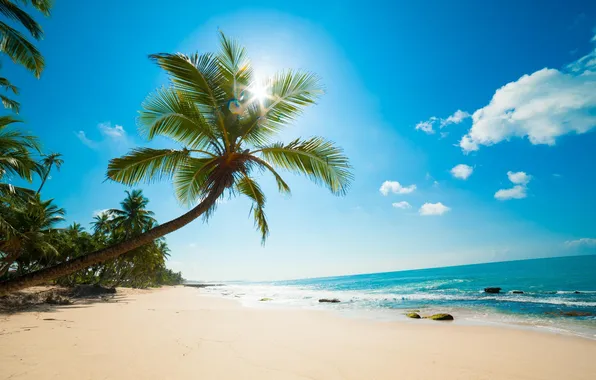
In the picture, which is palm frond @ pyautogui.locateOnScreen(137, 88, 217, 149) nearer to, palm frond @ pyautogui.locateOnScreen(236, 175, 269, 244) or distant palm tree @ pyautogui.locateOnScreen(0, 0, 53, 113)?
palm frond @ pyautogui.locateOnScreen(236, 175, 269, 244)

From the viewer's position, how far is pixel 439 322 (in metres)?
11.6

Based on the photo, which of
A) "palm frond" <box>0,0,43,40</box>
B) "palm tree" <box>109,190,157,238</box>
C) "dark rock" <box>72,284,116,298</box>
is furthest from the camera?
"palm tree" <box>109,190,157,238</box>

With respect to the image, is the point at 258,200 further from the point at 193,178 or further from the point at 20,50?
the point at 20,50

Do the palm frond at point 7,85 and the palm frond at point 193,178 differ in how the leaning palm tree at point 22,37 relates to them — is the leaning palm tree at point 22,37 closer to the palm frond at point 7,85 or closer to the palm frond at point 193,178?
the palm frond at point 7,85

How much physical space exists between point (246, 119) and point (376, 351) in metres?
A: 6.12

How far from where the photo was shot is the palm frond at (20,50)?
656cm

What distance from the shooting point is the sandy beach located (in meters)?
4.56

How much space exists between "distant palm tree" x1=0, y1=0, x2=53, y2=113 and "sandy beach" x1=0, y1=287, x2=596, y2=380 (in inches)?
263

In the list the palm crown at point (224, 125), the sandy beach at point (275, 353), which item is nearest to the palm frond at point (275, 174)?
the palm crown at point (224, 125)

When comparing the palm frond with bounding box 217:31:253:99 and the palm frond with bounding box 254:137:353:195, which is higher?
the palm frond with bounding box 217:31:253:99

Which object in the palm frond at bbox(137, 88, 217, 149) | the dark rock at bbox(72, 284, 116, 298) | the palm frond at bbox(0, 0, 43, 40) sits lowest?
the dark rock at bbox(72, 284, 116, 298)

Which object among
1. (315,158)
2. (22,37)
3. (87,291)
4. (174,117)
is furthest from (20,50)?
(87,291)

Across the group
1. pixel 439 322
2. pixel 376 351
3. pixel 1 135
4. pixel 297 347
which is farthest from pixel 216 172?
pixel 439 322

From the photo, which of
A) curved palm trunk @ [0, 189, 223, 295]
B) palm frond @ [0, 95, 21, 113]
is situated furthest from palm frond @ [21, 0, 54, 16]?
curved palm trunk @ [0, 189, 223, 295]
